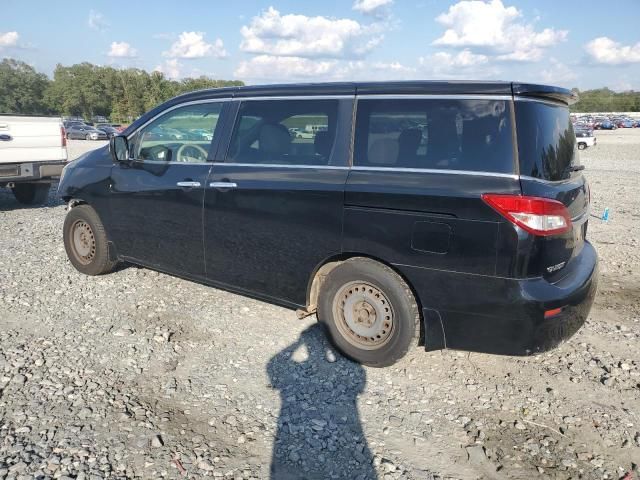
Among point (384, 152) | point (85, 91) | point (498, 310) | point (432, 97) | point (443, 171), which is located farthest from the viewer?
point (85, 91)

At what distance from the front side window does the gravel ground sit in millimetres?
1418

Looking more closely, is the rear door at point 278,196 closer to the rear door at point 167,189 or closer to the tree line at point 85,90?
the rear door at point 167,189

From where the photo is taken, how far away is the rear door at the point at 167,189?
14.4 feet

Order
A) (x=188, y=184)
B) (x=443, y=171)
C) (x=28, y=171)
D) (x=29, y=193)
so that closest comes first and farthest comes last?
(x=443, y=171) < (x=188, y=184) < (x=28, y=171) < (x=29, y=193)

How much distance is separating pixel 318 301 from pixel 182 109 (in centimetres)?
223

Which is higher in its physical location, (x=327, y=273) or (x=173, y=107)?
Answer: (x=173, y=107)

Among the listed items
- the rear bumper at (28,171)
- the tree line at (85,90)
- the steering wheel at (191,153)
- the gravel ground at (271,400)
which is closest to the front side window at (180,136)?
the steering wheel at (191,153)

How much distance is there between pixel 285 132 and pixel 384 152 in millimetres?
892

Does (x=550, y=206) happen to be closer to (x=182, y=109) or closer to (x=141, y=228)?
(x=182, y=109)

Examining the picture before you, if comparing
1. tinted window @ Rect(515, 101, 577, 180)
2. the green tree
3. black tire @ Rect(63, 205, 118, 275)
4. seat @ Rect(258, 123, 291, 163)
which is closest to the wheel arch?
seat @ Rect(258, 123, 291, 163)

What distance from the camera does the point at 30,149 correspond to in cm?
835

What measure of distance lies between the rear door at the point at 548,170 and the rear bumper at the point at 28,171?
7935mm

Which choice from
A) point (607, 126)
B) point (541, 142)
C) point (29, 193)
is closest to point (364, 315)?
point (541, 142)

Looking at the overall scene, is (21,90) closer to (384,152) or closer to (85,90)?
(85,90)
